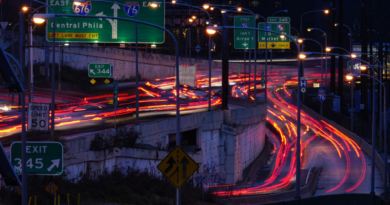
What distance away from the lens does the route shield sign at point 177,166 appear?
582 inches

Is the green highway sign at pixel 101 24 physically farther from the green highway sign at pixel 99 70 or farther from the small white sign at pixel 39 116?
the small white sign at pixel 39 116

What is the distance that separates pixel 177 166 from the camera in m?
14.8

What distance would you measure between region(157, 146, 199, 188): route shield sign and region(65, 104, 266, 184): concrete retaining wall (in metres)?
7.10

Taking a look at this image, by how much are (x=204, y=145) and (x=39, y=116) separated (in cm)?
1693

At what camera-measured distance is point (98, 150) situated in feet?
76.8

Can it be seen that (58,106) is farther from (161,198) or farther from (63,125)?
(161,198)

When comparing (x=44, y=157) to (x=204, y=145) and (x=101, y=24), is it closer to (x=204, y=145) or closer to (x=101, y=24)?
(x=204, y=145)

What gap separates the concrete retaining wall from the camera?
22677 mm

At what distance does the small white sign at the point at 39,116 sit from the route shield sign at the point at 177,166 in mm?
5552

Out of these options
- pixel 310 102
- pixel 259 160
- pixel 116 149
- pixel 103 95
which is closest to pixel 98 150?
pixel 116 149

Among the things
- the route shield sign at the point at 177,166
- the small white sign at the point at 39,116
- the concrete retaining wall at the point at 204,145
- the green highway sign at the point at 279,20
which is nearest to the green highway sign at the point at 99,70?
the concrete retaining wall at the point at 204,145

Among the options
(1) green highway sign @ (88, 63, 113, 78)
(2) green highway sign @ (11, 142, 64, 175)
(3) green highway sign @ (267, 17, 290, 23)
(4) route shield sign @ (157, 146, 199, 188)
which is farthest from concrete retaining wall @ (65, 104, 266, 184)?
(3) green highway sign @ (267, 17, 290, 23)

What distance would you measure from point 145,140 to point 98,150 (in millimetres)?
4721

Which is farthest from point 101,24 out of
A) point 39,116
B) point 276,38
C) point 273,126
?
point 273,126
